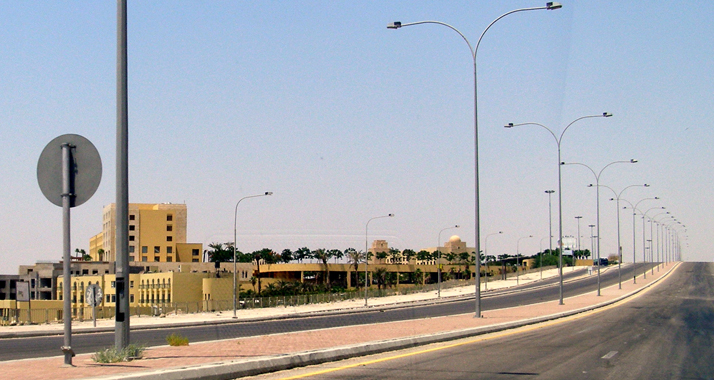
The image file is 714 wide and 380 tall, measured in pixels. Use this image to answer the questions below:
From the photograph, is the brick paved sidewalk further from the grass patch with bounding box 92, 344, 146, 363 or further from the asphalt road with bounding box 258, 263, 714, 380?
the asphalt road with bounding box 258, 263, 714, 380

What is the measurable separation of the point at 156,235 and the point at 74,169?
131 metres

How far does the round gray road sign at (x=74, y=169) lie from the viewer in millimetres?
10953

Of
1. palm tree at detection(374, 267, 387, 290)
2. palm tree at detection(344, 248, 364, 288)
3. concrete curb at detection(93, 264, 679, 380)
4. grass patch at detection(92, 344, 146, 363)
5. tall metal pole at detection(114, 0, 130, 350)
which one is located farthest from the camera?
palm tree at detection(374, 267, 387, 290)

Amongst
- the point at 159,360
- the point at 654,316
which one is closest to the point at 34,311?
the point at 654,316

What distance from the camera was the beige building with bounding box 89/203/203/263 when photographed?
135 metres

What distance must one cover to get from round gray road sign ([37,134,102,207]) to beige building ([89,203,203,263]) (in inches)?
4864

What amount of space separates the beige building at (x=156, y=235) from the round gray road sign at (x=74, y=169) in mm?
123538

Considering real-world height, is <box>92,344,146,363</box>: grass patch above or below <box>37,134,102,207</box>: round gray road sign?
below

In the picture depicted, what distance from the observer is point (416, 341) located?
A: 1888 cm

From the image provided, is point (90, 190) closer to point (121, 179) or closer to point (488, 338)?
point (121, 179)

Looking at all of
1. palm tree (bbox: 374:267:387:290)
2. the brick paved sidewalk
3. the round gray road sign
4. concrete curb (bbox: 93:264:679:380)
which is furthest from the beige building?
the round gray road sign

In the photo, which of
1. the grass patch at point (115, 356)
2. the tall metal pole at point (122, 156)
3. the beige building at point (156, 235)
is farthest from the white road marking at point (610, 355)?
the beige building at point (156, 235)

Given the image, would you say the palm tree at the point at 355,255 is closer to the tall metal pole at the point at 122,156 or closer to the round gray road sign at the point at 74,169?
the tall metal pole at the point at 122,156

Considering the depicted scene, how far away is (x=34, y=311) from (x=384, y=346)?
4134 centimetres
